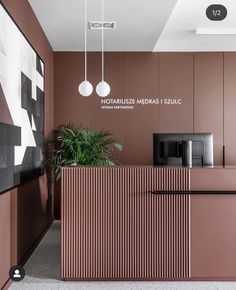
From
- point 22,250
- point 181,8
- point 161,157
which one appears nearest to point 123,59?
point 181,8

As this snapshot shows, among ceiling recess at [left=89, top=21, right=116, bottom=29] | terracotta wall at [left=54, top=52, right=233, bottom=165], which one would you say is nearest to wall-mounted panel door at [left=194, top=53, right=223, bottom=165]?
terracotta wall at [left=54, top=52, right=233, bottom=165]

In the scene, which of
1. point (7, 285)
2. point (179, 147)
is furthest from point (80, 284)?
point (179, 147)

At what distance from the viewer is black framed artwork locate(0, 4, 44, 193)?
377cm

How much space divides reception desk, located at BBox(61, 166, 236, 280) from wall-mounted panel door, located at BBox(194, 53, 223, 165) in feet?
12.9

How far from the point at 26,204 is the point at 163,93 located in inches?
152

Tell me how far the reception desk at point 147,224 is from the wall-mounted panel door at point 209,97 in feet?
12.9

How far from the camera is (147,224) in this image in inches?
162

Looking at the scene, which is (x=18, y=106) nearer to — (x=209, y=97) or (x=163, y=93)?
(x=163, y=93)

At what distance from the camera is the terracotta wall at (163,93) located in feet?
25.9

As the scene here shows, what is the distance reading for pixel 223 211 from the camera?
4.07 metres

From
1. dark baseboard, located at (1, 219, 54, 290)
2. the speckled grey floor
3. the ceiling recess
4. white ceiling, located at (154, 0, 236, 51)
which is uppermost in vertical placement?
white ceiling, located at (154, 0, 236, 51)

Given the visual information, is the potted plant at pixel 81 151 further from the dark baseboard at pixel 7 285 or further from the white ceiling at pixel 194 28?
the dark baseboard at pixel 7 285

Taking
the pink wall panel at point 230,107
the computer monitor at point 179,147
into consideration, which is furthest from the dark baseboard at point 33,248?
the pink wall panel at point 230,107

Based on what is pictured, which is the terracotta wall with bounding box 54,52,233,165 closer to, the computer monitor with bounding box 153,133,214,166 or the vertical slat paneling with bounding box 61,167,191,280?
the computer monitor with bounding box 153,133,214,166
